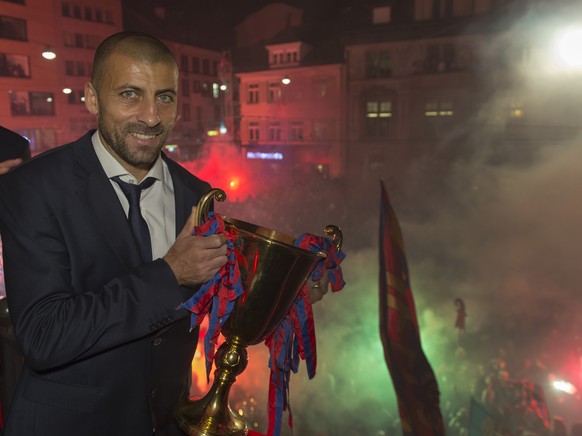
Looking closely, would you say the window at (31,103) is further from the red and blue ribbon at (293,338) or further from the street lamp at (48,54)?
the red and blue ribbon at (293,338)

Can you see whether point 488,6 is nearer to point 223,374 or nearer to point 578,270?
point 578,270

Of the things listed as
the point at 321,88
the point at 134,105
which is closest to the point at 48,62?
the point at 321,88

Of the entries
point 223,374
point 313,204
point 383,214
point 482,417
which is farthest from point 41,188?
point 313,204

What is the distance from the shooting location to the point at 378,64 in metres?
13.9

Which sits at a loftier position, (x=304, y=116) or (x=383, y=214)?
(x=304, y=116)

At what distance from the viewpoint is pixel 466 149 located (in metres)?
13.5

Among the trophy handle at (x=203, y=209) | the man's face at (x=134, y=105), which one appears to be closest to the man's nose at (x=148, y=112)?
the man's face at (x=134, y=105)

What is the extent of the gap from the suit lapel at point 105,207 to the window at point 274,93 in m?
14.8

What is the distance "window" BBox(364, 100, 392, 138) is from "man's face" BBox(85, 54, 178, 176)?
13.5 metres

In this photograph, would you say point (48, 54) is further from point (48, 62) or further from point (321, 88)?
point (321, 88)

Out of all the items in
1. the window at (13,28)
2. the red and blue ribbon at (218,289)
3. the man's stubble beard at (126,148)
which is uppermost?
the window at (13,28)

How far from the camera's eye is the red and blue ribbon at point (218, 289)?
3.72ft

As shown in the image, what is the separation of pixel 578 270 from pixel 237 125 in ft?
38.3

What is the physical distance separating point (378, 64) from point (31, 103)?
10.9 metres
